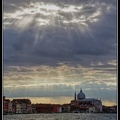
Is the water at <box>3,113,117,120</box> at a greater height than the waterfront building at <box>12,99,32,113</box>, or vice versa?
the waterfront building at <box>12,99,32,113</box>

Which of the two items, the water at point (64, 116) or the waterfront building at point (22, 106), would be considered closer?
the water at point (64, 116)

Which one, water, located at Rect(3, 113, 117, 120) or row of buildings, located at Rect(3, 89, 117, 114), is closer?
water, located at Rect(3, 113, 117, 120)

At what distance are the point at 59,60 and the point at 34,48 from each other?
0.22 meters

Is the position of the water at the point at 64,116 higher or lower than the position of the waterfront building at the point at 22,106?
lower

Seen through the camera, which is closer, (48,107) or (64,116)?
(64,116)

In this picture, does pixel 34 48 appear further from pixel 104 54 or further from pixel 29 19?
pixel 104 54

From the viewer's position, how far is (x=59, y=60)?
1.30 meters

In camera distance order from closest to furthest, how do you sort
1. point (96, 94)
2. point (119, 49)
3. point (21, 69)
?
point (119, 49) → point (96, 94) → point (21, 69)

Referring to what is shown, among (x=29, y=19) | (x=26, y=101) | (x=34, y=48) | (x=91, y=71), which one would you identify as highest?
(x=29, y=19)

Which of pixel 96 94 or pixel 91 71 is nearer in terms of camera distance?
pixel 96 94

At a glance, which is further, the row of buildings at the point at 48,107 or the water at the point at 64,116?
the row of buildings at the point at 48,107

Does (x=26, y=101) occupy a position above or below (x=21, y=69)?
below

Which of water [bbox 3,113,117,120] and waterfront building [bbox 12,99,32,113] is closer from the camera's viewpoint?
water [bbox 3,113,117,120]

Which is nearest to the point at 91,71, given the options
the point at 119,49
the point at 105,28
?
the point at 105,28
